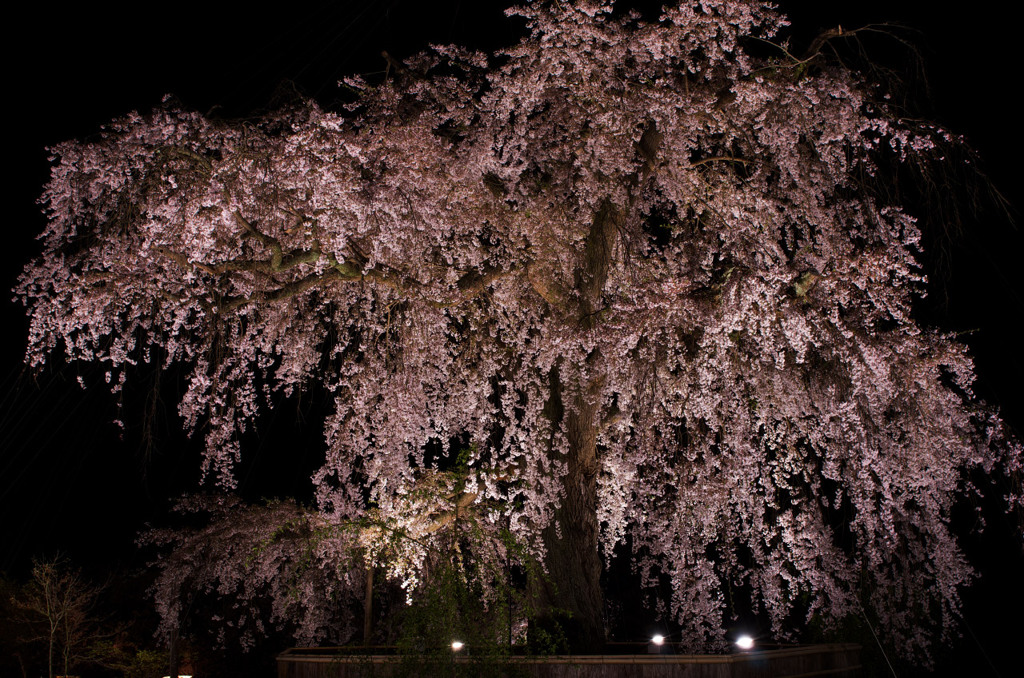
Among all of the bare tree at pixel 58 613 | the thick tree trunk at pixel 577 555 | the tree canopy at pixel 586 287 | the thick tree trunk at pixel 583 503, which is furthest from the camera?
the bare tree at pixel 58 613

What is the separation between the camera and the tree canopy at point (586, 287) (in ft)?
21.8

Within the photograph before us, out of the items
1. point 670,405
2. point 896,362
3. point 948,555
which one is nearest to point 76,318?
point 670,405

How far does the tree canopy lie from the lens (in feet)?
21.8

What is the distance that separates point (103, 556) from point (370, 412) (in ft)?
57.4

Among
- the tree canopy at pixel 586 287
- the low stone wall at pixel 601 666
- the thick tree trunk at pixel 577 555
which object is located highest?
the tree canopy at pixel 586 287

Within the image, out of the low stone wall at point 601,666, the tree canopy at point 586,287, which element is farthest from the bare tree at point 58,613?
the low stone wall at point 601,666

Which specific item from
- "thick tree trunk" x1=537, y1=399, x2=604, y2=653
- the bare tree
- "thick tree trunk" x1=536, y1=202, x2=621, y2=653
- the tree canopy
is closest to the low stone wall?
the tree canopy

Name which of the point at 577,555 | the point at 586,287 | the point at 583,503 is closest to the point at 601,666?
the point at 577,555

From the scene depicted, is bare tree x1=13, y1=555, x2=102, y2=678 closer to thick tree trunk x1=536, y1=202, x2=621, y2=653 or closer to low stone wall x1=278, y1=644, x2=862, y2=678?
low stone wall x1=278, y1=644, x2=862, y2=678

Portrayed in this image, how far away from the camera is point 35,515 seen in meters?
20.1

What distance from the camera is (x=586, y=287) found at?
8297 millimetres

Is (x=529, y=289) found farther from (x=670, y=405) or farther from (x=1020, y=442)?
(x=1020, y=442)

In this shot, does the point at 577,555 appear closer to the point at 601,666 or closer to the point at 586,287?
the point at 601,666

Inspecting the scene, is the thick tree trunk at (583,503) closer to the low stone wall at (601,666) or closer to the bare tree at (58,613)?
the low stone wall at (601,666)
